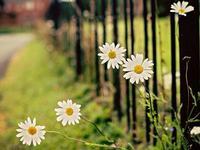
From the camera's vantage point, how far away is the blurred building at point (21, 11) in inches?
2222

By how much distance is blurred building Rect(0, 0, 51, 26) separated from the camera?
56.4m

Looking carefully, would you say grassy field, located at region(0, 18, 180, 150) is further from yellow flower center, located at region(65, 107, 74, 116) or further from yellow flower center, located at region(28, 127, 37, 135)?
yellow flower center, located at region(28, 127, 37, 135)

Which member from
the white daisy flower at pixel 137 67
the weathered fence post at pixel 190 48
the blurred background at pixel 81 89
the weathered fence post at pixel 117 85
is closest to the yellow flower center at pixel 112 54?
→ the white daisy flower at pixel 137 67

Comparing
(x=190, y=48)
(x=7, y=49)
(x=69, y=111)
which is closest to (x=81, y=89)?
(x=190, y=48)

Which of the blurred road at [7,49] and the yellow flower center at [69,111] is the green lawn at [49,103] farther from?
the blurred road at [7,49]

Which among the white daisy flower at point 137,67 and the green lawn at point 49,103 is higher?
the white daisy flower at point 137,67

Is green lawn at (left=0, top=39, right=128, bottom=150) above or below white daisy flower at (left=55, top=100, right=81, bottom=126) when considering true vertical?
below

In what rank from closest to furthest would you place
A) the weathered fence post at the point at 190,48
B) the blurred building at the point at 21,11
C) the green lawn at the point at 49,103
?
the weathered fence post at the point at 190,48, the green lawn at the point at 49,103, the blurred building at the point at 21,11

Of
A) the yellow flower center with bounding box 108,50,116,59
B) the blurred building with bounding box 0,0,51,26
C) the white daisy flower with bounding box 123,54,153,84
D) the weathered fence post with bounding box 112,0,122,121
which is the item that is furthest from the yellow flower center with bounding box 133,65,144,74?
the blurred building with bounding box 0,0,51,26

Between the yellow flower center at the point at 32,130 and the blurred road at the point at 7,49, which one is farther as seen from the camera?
the blurred road at the point at 7,49

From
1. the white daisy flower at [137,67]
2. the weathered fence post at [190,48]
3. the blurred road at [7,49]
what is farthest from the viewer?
the blurred road at [7,49]

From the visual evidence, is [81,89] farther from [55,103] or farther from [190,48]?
[190,48]

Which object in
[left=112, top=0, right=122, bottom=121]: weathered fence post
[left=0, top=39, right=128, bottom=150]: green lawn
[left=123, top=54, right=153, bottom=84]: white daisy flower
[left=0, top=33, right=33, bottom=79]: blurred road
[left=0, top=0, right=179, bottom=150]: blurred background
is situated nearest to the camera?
[left=123, top=54, right=153, bottom=84]: white daisy flower

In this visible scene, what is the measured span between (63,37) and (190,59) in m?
8.15
